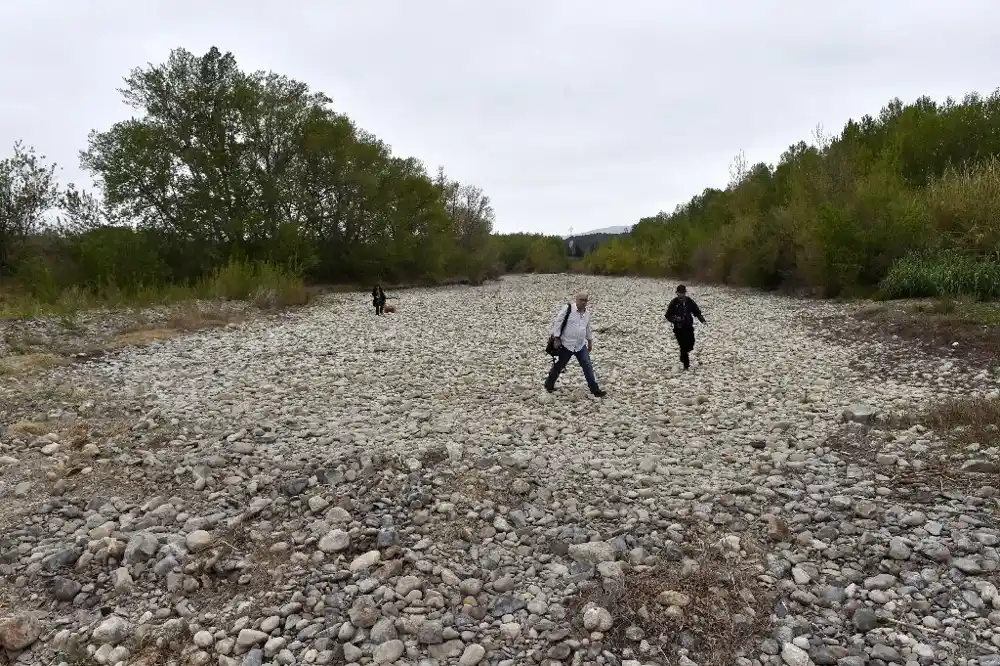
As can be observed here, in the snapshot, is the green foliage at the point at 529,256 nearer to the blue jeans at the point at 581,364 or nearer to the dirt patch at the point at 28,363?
the dirt patch at the point at 28,363

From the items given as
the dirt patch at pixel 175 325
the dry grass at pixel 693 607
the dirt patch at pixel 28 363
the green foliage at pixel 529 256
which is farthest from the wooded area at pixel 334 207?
the green foliage at pixel 529 256

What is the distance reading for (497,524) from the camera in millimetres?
5996

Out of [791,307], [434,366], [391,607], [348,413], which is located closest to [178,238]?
[434,366]

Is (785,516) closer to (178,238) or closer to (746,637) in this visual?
(746,637)

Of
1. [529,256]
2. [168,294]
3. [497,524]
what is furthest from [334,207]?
[529,256]

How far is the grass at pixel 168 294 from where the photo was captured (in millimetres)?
22703

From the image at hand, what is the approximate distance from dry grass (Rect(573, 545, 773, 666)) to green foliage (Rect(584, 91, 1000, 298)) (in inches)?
858

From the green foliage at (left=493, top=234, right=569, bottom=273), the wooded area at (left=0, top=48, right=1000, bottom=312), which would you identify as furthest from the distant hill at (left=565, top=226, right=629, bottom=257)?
the wooded area at (left=0, top=48, right=1000, bottom=312)

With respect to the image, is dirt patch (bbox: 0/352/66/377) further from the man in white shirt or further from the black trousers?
the black trousers

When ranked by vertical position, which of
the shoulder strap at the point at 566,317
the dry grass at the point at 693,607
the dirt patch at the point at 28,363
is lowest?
the dry grass at the point at 693,607

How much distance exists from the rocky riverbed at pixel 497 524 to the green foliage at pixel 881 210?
44.8 ft

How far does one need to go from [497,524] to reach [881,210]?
27939mm

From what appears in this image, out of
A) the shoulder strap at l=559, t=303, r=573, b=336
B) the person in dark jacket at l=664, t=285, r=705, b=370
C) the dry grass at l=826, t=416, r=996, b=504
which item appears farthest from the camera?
the person in dark jacket at l=664, t=285, r=705, b=370

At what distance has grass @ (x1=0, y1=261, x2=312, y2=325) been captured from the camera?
2270 centimetres
